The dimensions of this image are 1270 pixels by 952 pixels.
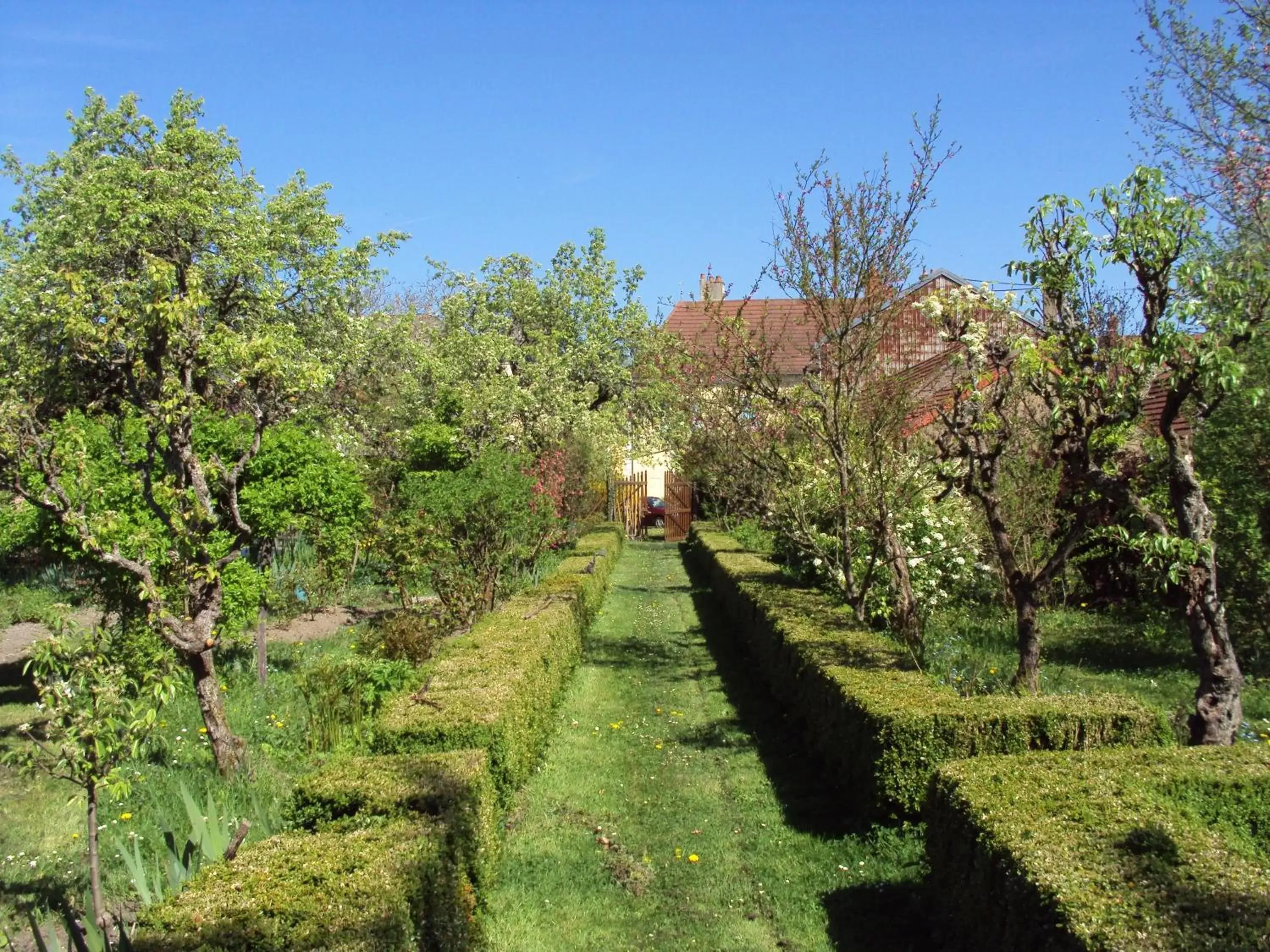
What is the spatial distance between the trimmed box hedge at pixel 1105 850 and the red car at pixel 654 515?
2450 centimetres

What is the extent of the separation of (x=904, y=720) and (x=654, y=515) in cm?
2420

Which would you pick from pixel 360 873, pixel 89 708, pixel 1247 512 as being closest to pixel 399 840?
pixel 360 873

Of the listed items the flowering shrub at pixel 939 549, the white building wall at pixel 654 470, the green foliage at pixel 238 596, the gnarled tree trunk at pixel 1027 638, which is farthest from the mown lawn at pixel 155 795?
the white building wall at pixel 654 470

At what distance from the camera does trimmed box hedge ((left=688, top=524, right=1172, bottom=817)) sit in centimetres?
498

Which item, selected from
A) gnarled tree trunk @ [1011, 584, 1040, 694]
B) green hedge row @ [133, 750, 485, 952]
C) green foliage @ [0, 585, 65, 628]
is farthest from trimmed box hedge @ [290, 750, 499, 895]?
green foliage @ [0, 585, 65, 628]

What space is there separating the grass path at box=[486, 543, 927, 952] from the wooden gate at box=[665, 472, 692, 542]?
18277mm

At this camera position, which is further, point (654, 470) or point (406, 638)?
point (654, 470)

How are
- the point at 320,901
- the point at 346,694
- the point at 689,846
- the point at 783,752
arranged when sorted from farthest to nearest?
the point at 346,694 → the point at 783,752 → the point at 689,846 → the point at 320,901

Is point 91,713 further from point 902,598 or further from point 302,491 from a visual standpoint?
point 902,598

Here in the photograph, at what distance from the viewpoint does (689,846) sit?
5395mm

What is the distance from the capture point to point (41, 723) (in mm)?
8164

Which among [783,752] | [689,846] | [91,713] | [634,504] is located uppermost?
[634,504]

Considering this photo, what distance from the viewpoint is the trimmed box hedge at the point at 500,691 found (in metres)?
5.32

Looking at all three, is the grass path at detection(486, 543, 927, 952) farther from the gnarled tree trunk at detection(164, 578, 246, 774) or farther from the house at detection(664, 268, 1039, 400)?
the house at detection(664, 268, 1039, 400)
